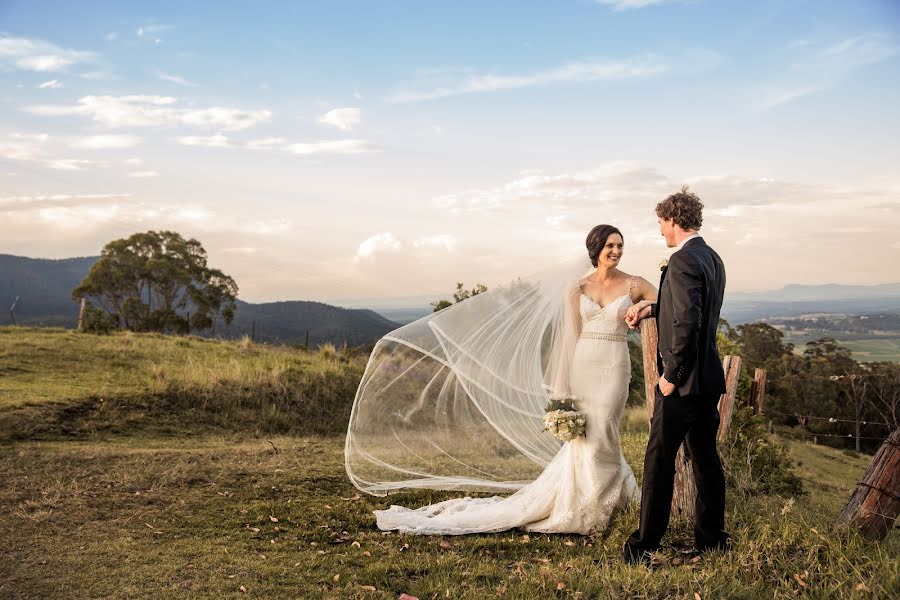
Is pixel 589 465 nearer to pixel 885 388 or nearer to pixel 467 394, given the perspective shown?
pixel 467 394

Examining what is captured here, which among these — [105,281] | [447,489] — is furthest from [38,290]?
[447,489]

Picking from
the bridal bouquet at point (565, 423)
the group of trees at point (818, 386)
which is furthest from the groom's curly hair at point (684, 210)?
the group of trees at point (818, 386)

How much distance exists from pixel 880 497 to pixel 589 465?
2.32m

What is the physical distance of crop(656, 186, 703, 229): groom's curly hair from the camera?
5.07m

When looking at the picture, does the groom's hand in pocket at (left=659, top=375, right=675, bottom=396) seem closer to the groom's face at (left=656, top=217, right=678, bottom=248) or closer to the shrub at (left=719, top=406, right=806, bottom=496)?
the groom's face at (left=656, top=217, right=678, bottom=248)

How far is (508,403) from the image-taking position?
7.58m

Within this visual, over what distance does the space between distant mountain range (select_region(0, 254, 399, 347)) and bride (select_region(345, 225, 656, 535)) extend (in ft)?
60.4

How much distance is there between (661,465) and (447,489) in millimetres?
3504

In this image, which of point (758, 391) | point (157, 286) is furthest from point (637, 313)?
point (157, 286)

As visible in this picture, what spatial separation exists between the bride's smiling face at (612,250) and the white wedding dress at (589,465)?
349 millimetres

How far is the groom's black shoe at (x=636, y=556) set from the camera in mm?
5164

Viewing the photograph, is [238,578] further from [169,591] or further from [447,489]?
[447,489]

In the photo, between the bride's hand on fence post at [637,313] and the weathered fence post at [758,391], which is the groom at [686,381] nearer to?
the bride's hand on fence post at [637,313]

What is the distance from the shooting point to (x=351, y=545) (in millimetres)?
6301
